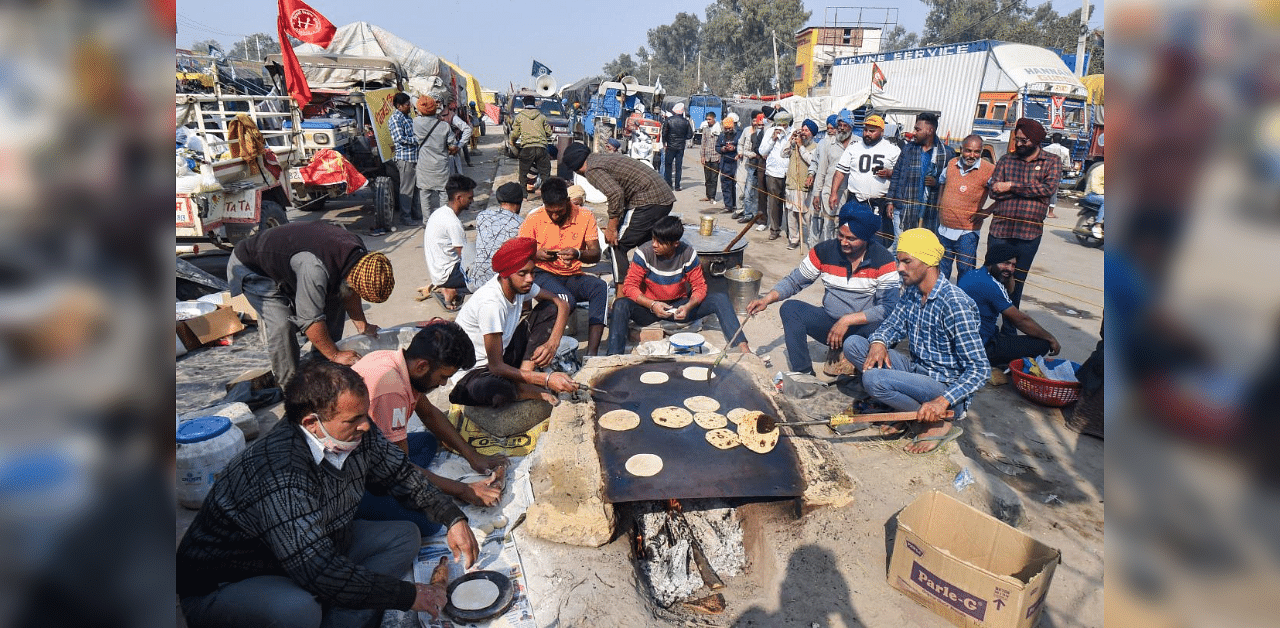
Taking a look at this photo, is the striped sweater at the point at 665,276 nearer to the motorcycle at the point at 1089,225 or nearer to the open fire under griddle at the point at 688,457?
the open fire under griddle at the point at 688,457

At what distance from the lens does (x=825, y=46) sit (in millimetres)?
39062

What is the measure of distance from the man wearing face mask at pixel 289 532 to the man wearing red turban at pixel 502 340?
1.53 meters

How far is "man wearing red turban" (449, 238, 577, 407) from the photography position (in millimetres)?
3863

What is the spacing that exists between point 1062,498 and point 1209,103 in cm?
405

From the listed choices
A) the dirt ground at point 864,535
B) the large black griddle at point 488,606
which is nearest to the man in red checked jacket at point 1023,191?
the dirt ground at point 864,535

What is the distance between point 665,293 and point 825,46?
1540 inches

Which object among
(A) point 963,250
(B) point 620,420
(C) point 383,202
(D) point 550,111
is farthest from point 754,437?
(D) point 550,111

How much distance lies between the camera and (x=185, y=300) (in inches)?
229

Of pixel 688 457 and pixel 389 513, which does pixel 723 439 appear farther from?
pixel 389 513

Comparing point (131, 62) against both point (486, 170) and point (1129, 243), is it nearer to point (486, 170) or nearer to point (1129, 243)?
point (1129, 243)

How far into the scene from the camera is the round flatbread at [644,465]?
303cm

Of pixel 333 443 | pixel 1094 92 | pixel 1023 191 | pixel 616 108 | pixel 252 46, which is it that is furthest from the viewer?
pixel 252 46

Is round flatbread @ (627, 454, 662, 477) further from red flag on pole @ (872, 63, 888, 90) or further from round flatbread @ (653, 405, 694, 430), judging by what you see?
red flag on pole @ (872, 63, 888, 90)

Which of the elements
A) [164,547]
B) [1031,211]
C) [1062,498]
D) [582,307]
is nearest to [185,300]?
[582,307]
